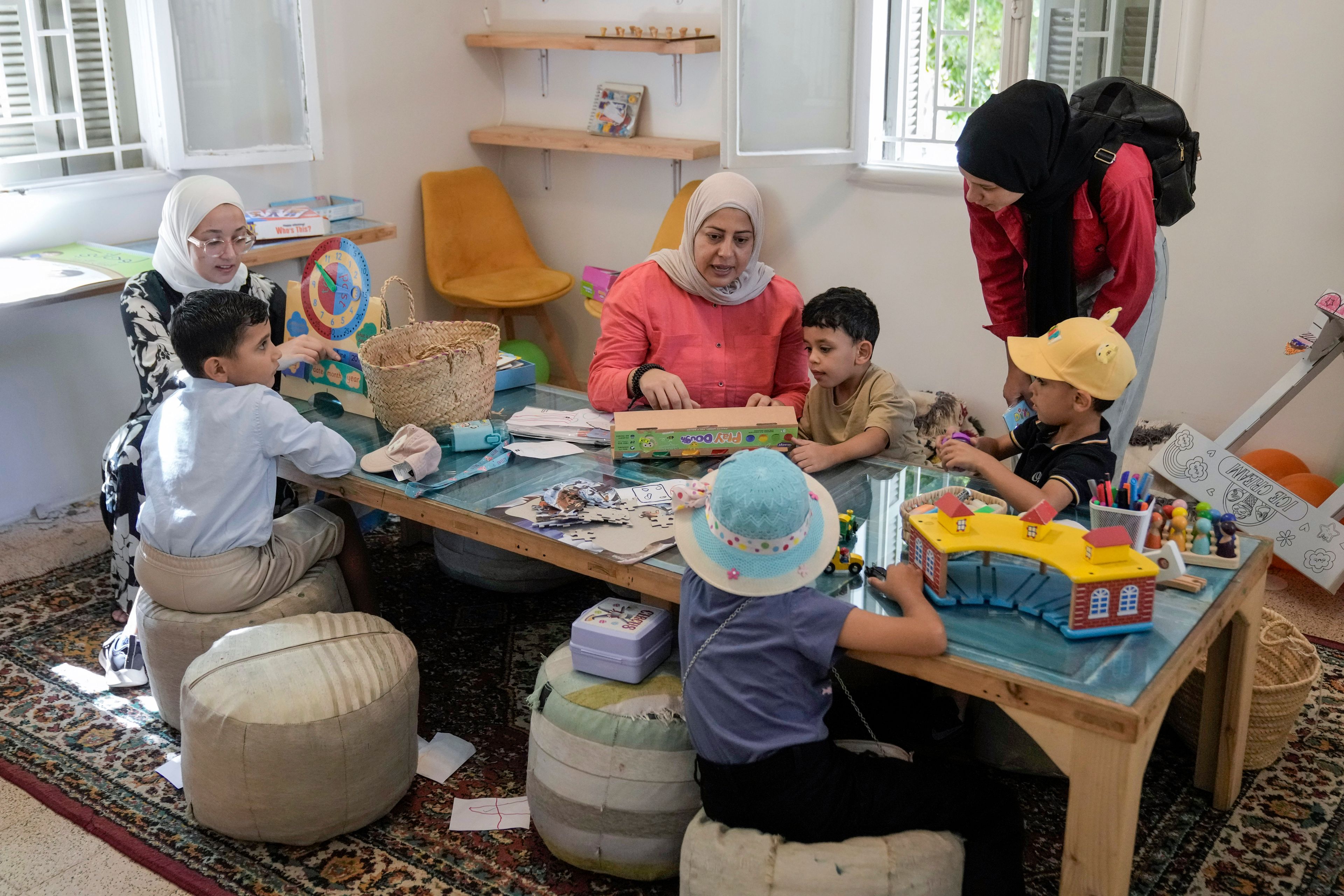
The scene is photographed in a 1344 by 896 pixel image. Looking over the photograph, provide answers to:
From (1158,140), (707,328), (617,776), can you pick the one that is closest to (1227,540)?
(1158,140)

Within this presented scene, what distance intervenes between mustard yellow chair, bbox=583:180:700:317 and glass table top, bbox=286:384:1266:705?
1554 mm

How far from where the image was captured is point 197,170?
167 inches

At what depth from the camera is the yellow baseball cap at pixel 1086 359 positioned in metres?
2.21

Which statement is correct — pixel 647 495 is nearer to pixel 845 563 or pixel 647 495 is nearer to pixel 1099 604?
pixel 845 563

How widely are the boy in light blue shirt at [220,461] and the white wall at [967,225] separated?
2.48 meters

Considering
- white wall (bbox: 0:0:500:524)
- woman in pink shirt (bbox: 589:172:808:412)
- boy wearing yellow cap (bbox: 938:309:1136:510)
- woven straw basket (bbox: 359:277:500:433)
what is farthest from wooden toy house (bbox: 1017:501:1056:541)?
white wall (bbox: 0:0:500:524)

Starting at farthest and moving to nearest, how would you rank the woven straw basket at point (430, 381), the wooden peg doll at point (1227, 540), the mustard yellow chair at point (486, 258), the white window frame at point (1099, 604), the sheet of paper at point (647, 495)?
the mustard yellow chair at point (486, 258)
the woven straw basket at point (430, 381)
the sheet of paper at point (647, 495)
the wooden peg doll at point (1227, 540)
the white window frame at point (1099, 604)

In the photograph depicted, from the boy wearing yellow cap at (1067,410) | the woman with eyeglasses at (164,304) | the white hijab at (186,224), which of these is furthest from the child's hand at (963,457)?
the white hijab at (186,224)

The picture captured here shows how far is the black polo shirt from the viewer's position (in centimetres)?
226

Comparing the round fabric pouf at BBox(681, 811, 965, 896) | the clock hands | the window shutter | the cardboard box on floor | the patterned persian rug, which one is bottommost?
the patterned persian rug

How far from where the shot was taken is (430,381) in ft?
8.89

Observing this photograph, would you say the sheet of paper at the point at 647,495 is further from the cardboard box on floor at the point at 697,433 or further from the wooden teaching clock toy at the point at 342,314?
the wooden teaching clock toy at the point at 342,314

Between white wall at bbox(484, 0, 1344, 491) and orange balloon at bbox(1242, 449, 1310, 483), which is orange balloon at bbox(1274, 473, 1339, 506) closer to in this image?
orange balloon at bbox(1242, 449, 1310, 483)

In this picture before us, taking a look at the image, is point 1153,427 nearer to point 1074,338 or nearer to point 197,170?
point 1074,338
